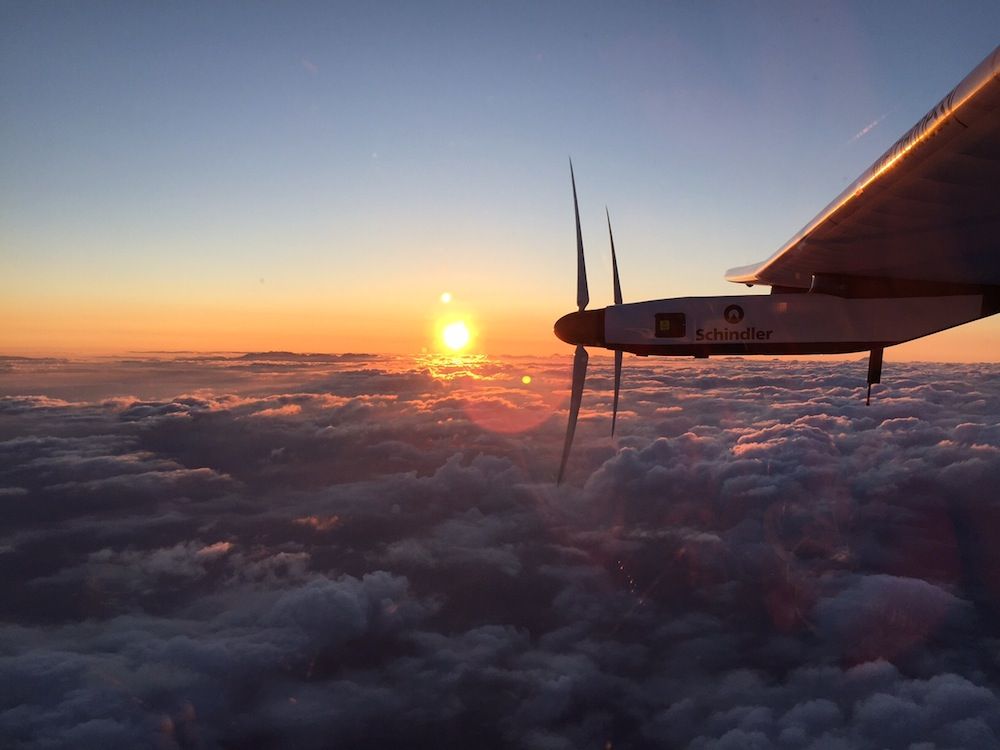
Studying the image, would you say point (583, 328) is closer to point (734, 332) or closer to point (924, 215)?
point (734, 332)

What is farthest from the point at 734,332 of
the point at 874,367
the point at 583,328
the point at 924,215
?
the point at 924,215

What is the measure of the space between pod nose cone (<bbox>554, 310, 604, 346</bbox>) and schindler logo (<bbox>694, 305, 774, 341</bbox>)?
2639mm

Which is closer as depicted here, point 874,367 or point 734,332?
point 734,332

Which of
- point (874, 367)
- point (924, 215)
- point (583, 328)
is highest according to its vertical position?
point (924, 215)

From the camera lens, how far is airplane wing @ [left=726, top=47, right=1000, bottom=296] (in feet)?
20.1

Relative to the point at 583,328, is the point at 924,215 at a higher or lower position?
higher

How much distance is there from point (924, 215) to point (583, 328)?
776cm

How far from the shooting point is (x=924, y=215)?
9367 mm

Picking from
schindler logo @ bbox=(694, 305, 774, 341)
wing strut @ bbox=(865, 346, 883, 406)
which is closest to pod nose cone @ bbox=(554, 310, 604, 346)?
schindler logo @ bbox=(694, 305, 774, 341)

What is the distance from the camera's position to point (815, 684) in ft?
581

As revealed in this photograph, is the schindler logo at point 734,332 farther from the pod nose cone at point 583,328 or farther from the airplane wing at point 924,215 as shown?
the pod nose cone at point 583,328

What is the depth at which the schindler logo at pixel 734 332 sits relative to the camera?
13555 millimetres

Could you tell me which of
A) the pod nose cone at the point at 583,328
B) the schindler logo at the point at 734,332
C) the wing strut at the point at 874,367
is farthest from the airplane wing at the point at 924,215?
the pod nose cone at the point at 583,328

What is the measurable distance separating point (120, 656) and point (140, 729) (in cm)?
4197
